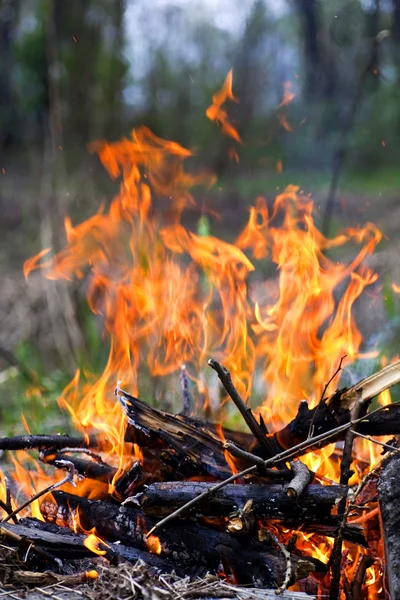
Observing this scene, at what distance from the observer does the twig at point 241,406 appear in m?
2.08

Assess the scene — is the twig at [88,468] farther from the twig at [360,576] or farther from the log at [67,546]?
the twig at [360,576]

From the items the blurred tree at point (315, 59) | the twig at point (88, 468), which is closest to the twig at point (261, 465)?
the twig at point (88, 468)

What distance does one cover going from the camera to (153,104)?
11.4 meters

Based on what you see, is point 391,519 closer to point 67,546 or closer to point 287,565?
point 287,565

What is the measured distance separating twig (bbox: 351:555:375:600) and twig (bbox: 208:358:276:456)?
0.47 metres

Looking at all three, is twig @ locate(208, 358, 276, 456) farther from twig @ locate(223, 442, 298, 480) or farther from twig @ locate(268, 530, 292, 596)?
twig @ locate(268, 530, 292, 596)

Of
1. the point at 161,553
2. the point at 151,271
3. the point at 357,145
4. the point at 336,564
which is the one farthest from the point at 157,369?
the point at 357,145

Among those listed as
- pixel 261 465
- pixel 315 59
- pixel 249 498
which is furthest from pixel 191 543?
pixel 315 59

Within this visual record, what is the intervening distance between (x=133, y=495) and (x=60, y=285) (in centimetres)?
466

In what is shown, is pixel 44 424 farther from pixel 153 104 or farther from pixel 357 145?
pixel 357 145

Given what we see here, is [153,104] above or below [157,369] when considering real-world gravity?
above

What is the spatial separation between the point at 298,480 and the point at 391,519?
32cm

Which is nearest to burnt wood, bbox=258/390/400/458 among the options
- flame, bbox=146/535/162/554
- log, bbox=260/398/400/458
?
log, bbox=260/398/400/458

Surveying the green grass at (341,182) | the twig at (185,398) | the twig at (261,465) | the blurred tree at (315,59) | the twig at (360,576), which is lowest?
the twig at (360,576)
